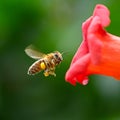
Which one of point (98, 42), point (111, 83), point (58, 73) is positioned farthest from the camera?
point (58, 73)

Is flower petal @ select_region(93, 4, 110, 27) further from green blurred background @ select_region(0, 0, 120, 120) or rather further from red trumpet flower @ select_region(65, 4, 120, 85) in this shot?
green blurred background @ select_region(0, 0, 120, 120)

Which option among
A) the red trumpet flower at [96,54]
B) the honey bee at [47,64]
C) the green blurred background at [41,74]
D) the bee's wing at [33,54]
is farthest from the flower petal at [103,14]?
the green blurred background at [41,74]

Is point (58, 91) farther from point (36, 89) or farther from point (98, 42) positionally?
point (98, 42)

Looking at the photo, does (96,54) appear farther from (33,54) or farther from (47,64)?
(33,54)

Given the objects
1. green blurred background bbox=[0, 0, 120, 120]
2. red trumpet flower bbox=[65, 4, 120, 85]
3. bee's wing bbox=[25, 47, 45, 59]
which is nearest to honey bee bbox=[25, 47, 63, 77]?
bee's wing bbox=[25, 47, 45, 59]

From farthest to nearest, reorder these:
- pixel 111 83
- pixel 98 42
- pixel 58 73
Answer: pixel 58 73 < pixel 111 83 < pixel 98 42

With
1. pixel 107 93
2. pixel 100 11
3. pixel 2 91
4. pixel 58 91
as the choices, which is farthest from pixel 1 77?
pixel 100 11

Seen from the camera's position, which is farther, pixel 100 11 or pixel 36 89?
pixel 36 89
